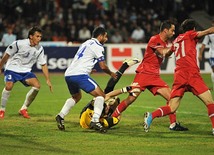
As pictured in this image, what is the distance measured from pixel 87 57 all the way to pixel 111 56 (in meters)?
15.1

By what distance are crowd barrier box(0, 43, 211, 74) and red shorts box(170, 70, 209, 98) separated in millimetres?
15100

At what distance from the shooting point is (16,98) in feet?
62.7

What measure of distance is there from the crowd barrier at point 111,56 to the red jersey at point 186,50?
15.1 metres

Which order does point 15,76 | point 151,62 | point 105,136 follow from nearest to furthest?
point 105,136 → point 151,62 → point 15,76

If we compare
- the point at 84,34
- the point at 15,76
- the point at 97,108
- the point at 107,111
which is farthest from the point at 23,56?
the point at 84,34

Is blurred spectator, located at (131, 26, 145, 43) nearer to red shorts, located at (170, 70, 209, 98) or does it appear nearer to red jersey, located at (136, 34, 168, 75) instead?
red jersey, located at (136, 34, 168, 75)

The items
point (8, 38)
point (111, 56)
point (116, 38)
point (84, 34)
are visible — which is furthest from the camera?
point (116, 38)

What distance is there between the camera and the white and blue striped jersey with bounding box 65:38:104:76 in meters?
12.2

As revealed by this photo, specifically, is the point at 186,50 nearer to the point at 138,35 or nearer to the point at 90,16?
the point at 138,35

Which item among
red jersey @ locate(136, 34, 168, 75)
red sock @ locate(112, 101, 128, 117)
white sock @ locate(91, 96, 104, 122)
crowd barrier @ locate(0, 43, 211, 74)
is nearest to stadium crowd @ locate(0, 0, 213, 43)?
crowd barrier @ locate(0, 43, 211, 74)

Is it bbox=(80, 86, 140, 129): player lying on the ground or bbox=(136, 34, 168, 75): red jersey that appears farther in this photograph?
bbox=(136, 34, 168, 75): red jersey

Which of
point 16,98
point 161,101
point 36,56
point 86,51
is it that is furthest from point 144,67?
point 16,98

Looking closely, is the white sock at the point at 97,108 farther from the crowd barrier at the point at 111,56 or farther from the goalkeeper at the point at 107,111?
the crowd barrier at the point at 111,56

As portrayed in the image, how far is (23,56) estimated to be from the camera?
580 inches
